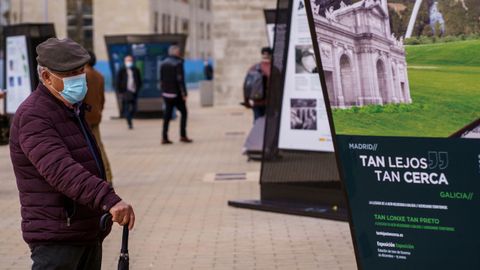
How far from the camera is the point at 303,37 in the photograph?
448 inches

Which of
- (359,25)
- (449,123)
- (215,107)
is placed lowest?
(215,107)

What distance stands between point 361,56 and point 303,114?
5.54 metres

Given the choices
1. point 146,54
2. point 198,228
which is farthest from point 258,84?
point 146,54

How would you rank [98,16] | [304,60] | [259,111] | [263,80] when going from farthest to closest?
[98,16]
[259,111]
[263,80]
[304,60]

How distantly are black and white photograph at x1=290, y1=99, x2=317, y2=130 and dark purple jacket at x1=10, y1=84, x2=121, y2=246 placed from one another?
6490 millimetres

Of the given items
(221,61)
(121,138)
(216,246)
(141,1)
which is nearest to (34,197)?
(216,246)

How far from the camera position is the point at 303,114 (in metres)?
11.5

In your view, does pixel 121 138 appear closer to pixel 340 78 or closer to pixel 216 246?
pixel 216 246

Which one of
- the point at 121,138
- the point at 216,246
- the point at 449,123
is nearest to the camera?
the point at 449,123

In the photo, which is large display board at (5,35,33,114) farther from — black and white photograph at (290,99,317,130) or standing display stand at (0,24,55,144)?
black and white photograph at (290,99,317,130)

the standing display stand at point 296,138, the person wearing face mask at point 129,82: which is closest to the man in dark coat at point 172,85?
the person wearing face mask at point 129,82

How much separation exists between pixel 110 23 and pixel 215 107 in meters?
37.4

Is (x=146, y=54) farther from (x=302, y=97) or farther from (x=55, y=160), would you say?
(x=55, y=160)

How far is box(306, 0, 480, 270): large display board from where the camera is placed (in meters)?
5.42
